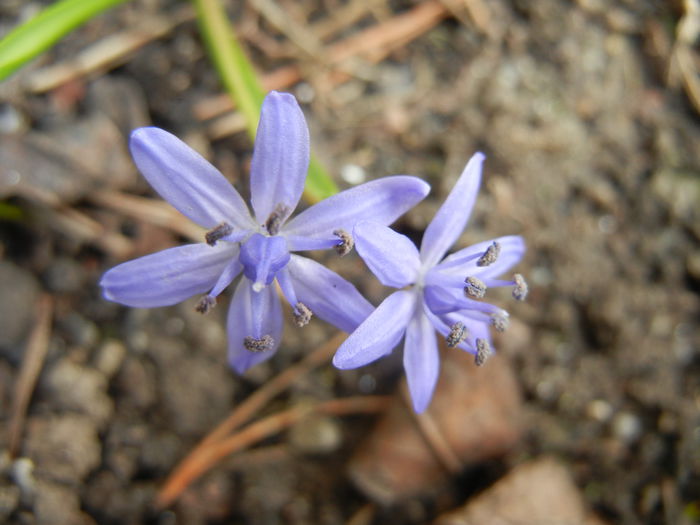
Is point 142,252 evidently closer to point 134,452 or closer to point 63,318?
point 63,318

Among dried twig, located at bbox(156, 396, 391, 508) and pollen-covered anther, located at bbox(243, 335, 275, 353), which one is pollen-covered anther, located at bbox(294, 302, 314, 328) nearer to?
pollen-covered anther, located at bbox(243, 335, 275, 353)

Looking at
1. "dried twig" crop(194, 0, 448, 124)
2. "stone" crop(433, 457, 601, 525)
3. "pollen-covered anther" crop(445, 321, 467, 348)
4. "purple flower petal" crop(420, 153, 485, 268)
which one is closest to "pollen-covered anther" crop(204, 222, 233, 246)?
"purple flower petal" crop(420, 153, 485, 268)

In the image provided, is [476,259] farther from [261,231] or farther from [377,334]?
[261,231]

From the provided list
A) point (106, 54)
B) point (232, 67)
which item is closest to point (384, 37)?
point (232, 67)

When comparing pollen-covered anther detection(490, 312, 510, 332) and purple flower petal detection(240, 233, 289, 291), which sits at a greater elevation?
purple flower petal detection(240, 233, 289, 291)

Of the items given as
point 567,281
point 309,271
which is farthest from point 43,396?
point 567,281

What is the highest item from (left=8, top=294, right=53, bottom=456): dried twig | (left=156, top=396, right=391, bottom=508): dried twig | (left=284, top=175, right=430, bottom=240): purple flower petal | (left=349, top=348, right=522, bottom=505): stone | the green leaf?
the green leaf

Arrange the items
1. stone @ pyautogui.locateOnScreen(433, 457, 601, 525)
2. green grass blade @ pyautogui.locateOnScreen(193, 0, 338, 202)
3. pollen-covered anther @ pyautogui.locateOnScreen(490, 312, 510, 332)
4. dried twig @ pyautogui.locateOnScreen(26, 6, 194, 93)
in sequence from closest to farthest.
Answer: pollen-covered anther @ pyautogui.locateOnScreen(490, 312, 510, 332) → green grass blade @ pyautogui.locateOnScreen(193, 0, 338, 202) → stone @ pyautogui.locateOnScreen(433, 457, 601, 525) → dried twig @ pyautogui.locateOnScreen(26, 6, 194, 93)
